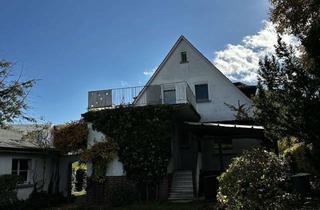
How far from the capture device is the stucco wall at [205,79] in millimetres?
24797

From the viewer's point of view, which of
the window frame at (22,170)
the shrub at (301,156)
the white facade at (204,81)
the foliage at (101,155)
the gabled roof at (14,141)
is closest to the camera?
the shrub at (301,156)

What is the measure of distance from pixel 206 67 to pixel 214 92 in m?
2.09

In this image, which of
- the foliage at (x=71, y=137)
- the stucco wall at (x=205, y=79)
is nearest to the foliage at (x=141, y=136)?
the foliage at (x=71, y=137)

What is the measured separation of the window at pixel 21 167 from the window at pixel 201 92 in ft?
41.8

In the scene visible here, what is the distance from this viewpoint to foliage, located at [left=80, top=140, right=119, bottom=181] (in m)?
17.3

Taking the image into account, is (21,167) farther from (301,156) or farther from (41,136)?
(301,156)

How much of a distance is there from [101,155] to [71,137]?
2.54 meters

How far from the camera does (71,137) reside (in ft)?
61.3

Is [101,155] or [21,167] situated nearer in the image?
[101,155]

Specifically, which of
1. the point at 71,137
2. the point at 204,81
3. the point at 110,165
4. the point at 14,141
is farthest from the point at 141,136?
the point at 204,81

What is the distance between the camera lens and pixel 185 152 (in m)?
22.0

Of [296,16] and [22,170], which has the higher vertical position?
[296,16]

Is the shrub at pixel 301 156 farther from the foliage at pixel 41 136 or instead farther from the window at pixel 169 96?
the foliage at pixel 41 136

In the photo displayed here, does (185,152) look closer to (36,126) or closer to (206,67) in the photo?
(206,67)
